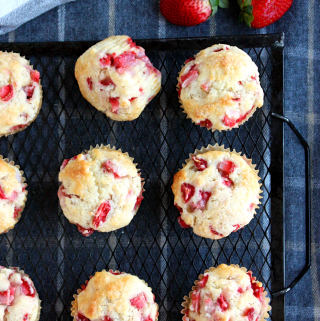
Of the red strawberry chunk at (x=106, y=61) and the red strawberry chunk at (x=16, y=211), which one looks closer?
the red strawberry chunk at (x=106, y=61)

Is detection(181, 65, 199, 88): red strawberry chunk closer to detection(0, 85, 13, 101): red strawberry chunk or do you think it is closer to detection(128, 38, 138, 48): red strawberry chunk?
detection(128, 38, 138, 48): red strawberry chunk

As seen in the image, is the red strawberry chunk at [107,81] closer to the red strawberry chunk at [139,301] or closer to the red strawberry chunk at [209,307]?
the red strawberry chunk at [139,301]

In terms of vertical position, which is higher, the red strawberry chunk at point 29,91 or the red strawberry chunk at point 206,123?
the red strawberry chunk at point 29,91

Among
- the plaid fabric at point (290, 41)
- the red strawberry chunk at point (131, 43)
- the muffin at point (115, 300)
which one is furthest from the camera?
the plaid fabric at point (290, 41)

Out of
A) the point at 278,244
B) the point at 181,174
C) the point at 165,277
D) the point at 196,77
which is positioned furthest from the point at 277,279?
the point at 196,77

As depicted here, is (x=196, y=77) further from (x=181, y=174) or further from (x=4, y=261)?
(x=4, y=261)

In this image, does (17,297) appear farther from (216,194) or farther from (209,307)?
(216,194)

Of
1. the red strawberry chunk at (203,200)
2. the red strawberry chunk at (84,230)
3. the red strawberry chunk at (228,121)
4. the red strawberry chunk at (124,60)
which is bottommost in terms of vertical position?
the red strawberry chunk at (84,230)

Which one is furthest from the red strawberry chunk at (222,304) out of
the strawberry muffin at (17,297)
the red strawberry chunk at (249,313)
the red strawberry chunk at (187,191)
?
the strawberry muffin at (17,297)
